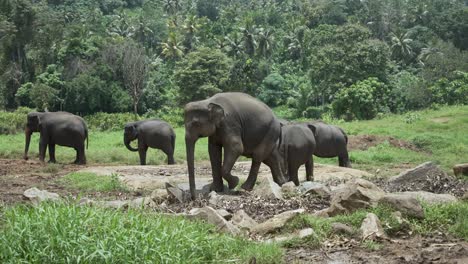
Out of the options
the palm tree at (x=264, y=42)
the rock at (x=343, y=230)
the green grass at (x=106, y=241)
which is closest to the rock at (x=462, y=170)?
the rock at (x=343, y=230)

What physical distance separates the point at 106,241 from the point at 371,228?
319cm

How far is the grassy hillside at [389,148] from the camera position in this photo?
67.1 ft

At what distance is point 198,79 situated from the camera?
52.8 m

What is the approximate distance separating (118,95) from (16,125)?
21.9 metres

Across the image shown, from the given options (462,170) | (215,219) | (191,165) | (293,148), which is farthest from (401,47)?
(215,219)

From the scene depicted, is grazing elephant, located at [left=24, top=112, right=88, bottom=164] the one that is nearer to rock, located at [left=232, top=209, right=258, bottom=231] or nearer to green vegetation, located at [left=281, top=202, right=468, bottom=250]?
rock, located at [left=232, top=209, right=258, bottom=231]

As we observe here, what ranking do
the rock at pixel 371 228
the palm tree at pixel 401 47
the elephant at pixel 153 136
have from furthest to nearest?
the palm tree at pixel 401 47, the elephant at pixel 153 136, the rock at pixel 371 228

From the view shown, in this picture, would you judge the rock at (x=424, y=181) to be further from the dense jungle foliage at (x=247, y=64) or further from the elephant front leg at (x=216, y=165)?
the dense jungle foliage at (x=247, y=64)

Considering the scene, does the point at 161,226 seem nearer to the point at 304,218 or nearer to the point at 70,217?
the point at 70,217

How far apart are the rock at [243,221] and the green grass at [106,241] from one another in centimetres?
117

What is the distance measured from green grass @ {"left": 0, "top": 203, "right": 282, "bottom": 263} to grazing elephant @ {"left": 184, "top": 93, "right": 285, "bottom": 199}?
4.15 m

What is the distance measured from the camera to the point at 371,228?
23.0 feet

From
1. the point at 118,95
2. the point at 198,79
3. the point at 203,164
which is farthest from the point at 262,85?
the point at 203,164

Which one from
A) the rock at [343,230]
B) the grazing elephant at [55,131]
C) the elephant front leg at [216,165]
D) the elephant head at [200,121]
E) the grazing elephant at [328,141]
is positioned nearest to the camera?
the rock at [343,230]
